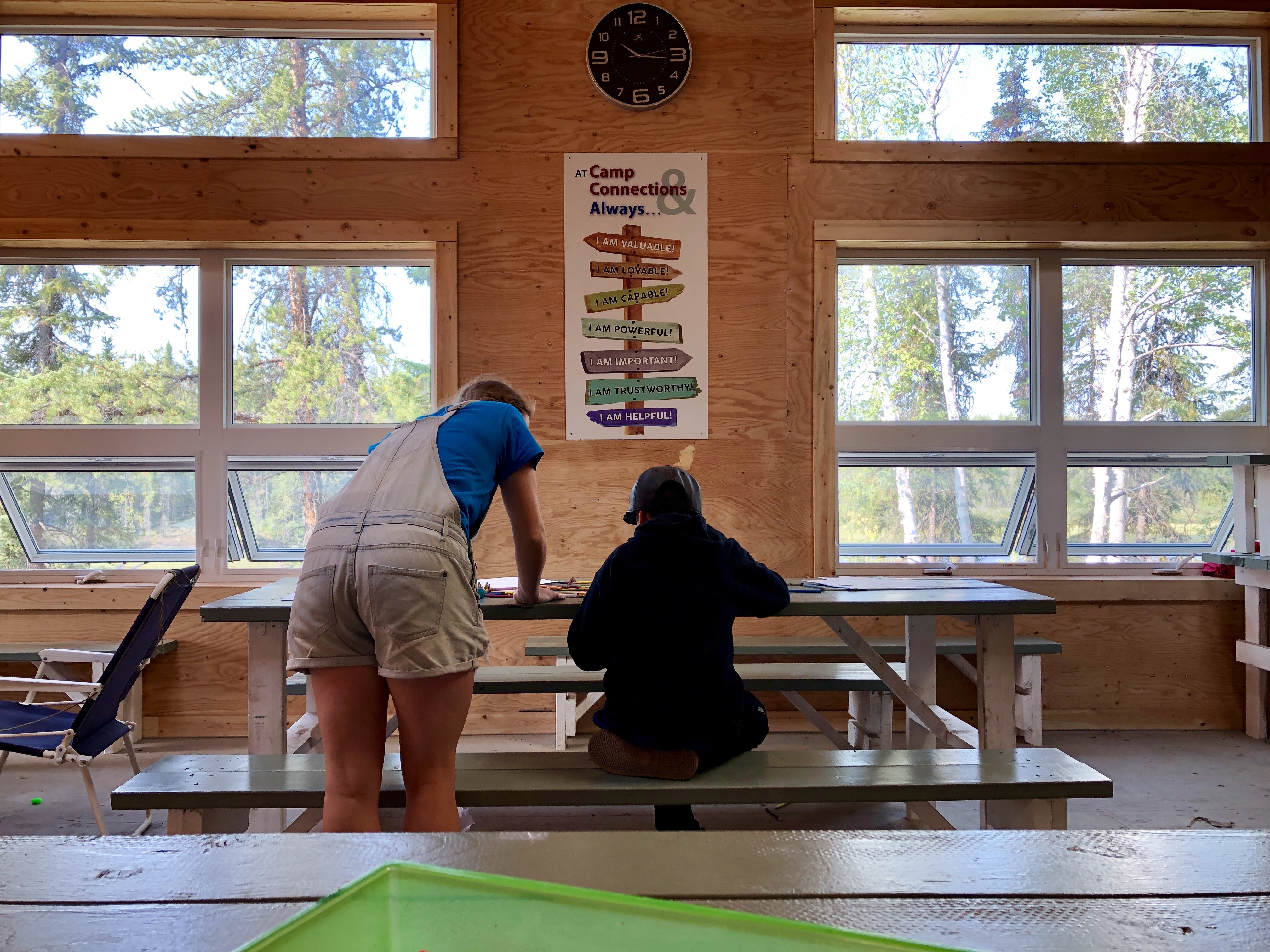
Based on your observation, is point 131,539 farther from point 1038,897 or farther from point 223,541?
point 1038,897

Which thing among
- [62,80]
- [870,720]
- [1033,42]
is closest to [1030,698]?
[870,720]

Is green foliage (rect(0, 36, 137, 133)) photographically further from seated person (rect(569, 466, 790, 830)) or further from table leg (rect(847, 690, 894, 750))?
table leg (rect(847, 690, 894, 750))

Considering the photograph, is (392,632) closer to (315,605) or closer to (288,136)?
(315,605)

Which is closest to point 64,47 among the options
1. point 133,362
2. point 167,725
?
point 133,362

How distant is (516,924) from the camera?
1.73 ft

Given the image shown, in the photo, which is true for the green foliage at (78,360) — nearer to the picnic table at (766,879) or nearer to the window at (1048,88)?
the window at (1048,88)

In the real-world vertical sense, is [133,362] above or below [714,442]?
above

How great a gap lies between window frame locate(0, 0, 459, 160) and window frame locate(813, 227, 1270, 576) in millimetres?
2297

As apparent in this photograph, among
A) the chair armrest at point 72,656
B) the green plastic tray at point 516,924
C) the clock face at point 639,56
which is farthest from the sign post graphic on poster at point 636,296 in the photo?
the green plastic tray at point 516,924

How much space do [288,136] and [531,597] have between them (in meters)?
3.38

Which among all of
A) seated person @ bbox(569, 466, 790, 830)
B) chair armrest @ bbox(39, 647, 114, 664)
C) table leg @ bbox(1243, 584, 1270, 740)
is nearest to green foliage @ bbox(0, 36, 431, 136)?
chair armrest @ bbox(39, 647, 114, 664)

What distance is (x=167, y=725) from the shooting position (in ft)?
14.2

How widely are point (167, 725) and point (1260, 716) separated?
573 cm

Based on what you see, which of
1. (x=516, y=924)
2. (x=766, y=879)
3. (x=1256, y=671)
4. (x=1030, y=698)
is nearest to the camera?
(x=516, y=924)
